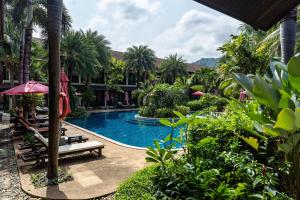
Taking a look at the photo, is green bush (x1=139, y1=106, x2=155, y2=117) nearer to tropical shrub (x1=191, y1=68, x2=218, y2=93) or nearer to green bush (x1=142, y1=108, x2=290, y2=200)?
tropical shrub (x1=191, y1=68, x2=218, y2=93)

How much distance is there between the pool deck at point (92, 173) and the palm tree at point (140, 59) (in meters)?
30.5

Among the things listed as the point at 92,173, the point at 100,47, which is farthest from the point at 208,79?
the point at 92,173

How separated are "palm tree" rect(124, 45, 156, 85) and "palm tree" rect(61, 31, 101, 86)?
40.2 ft

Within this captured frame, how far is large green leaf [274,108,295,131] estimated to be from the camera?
2.28 metres

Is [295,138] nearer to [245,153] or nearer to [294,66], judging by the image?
[294,66]

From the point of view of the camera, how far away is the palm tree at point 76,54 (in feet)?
82.9

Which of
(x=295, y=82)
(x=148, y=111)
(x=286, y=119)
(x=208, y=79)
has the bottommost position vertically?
(x=148, y=111)

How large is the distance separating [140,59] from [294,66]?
37513 millimetres

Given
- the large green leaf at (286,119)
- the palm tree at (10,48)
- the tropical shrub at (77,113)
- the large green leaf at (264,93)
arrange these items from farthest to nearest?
the tropical shrub at (77,113) < the palm tree at (10,48) < the large green leaf at (264,93) < the large green leaf at (286,119)

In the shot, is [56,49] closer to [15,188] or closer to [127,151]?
[15,188]

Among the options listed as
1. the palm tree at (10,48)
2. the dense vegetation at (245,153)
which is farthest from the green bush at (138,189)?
the palm tree at (10,48)

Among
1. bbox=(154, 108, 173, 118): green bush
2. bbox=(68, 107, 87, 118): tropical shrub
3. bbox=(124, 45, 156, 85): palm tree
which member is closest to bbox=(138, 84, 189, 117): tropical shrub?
bbox=(154, 108, 173, 118): green bush

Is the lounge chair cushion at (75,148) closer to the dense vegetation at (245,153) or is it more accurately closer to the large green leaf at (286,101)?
the dense vegetation at (245,153)

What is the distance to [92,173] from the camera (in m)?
6.66
